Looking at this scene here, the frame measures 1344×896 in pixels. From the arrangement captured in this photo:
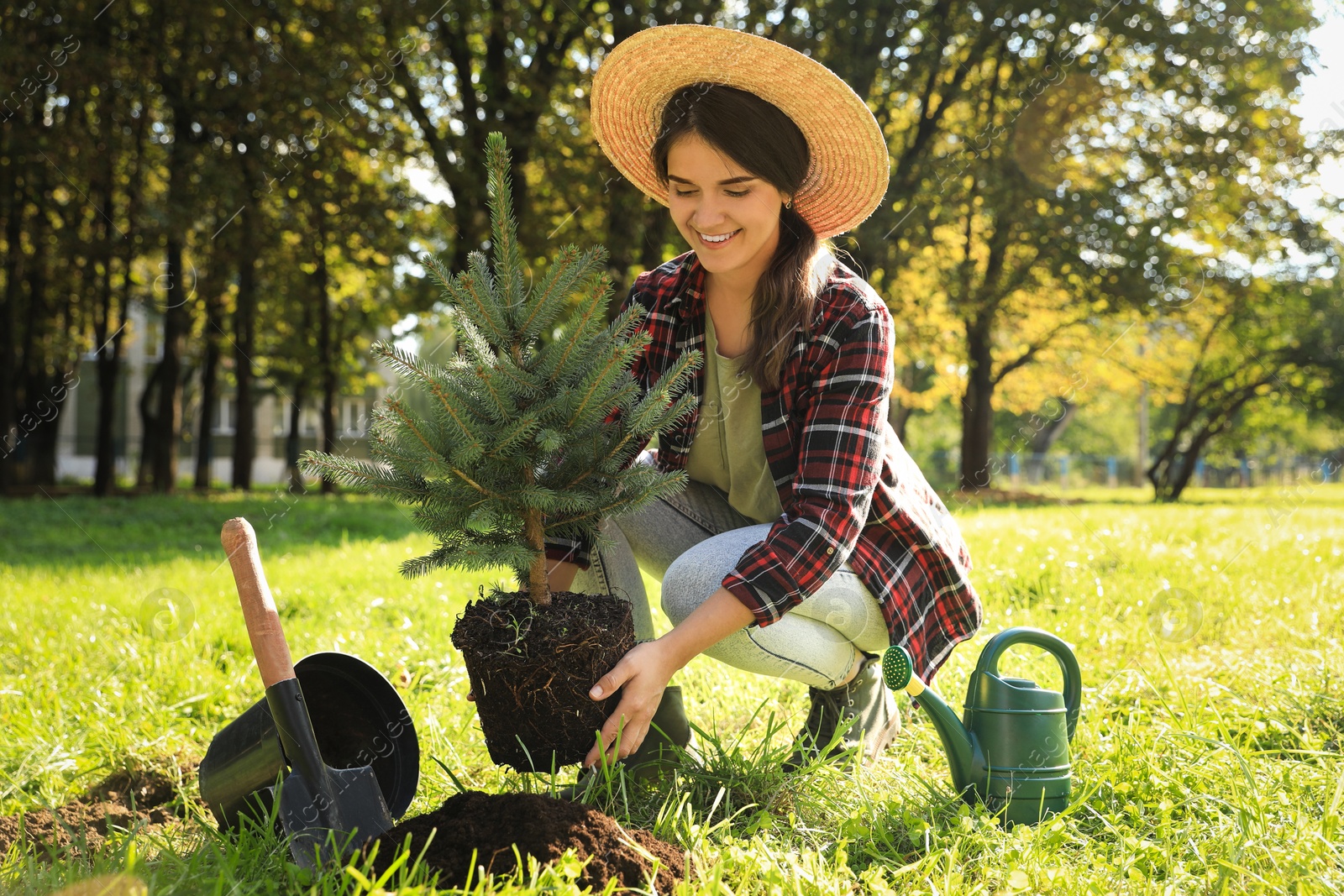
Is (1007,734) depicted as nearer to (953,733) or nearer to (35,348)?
(953,733)

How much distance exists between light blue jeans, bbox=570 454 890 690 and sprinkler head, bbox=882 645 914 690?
0.38m

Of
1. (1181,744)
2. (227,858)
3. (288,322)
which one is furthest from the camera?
(288,322)

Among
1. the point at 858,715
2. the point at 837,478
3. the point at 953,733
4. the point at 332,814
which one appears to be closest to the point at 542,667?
the point at 332,814

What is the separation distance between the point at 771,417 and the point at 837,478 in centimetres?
38

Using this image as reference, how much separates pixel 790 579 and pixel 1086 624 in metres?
2.47

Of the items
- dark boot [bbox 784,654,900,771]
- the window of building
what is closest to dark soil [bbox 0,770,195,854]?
dark boot [bbox 784,654,900,771]

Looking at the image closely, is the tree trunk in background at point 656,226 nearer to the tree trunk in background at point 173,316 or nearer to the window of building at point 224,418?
the tree trunk in background at point 173,316

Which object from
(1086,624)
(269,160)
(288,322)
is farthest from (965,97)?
(288,322)

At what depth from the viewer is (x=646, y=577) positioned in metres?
5.98

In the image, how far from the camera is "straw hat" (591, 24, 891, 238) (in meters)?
2.49

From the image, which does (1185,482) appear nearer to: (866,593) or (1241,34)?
(1241,34)

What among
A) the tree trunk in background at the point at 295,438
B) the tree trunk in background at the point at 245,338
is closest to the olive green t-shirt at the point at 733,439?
the tree trunk in background at the point at 295,438

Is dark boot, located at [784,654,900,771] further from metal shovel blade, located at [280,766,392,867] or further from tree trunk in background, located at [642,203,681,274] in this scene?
tree trunk in background, located at [642,203,681,274]

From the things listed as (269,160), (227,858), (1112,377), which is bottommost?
(227,858)
